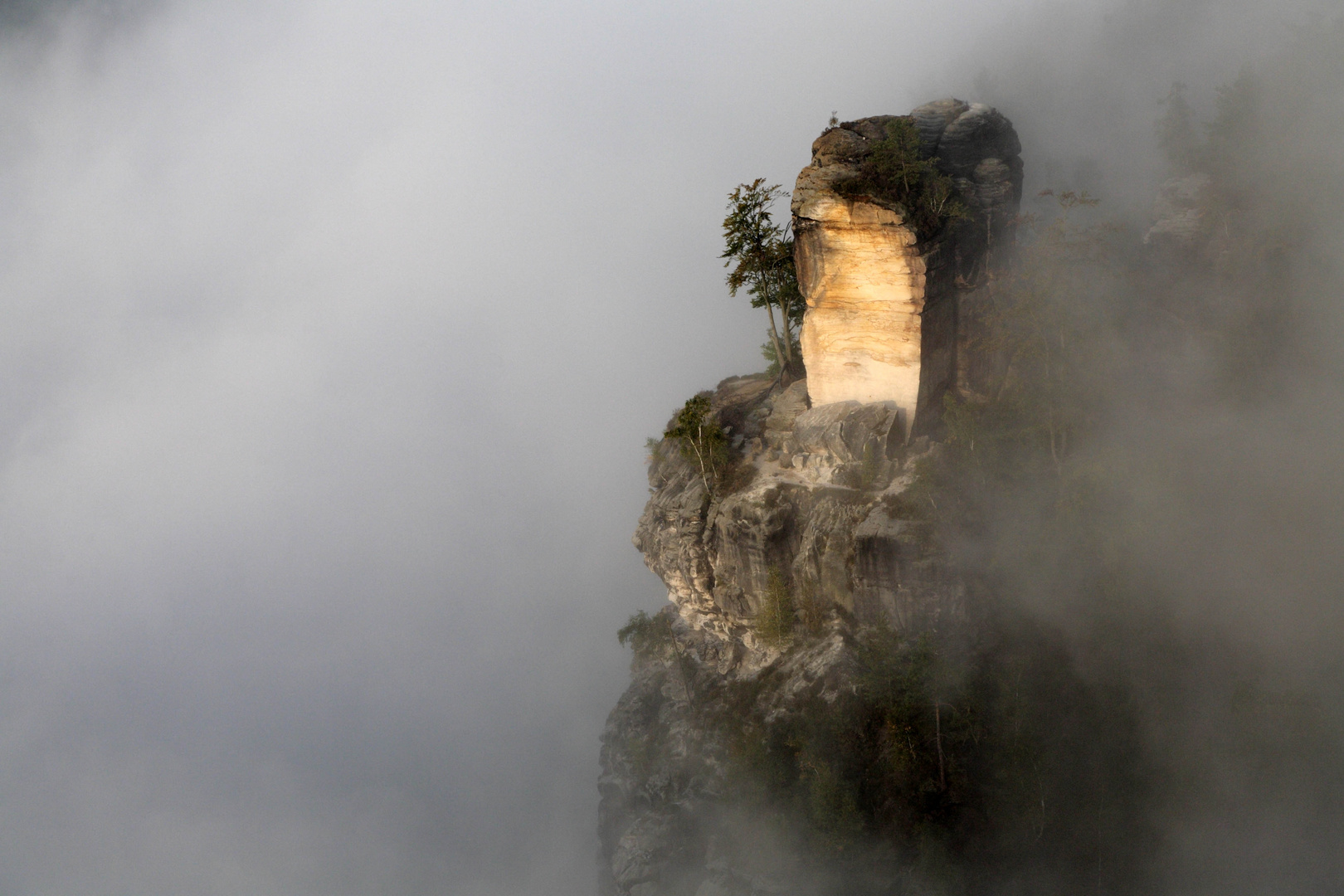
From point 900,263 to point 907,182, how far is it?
4571 mm

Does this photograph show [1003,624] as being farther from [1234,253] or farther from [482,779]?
[482,779]

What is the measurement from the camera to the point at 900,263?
40281mm

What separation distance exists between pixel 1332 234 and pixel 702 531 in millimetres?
41824

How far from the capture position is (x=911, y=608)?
38.5 m

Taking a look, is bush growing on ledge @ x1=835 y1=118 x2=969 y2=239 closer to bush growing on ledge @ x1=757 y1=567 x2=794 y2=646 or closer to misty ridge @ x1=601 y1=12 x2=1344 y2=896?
misty ridge @ x1=601 y1=12 x2=1344 y2=896

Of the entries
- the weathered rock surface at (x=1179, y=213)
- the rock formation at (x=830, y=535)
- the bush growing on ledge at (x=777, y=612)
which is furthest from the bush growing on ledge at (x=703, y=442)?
the weathered rock surface at (x=1179, y=213)

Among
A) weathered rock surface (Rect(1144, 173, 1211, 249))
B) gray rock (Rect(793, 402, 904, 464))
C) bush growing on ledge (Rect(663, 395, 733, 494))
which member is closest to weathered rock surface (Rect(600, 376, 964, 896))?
Result: gray rock (Rect(793, 402, 904, 464))

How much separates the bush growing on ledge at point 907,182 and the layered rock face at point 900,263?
442mm

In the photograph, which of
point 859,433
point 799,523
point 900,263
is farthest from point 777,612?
point 900,263

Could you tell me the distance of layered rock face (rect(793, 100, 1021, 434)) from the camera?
→ 40.5m

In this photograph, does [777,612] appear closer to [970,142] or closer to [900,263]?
[900,263]

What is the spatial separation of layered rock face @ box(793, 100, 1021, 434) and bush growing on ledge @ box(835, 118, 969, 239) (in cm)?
44

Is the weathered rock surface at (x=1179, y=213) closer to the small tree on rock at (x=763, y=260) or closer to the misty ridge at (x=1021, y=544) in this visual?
the misty ridge at (x=1021, y=544)

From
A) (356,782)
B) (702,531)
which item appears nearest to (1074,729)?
(702,531)
